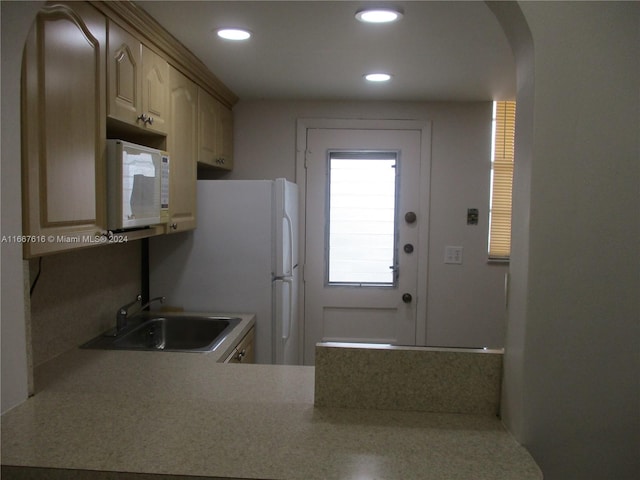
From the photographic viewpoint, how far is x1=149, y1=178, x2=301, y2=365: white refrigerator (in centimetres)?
285

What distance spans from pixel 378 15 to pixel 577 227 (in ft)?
3.79

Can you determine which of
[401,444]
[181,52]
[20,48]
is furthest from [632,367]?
[181,52]

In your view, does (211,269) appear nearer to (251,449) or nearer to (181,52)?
(181,52)

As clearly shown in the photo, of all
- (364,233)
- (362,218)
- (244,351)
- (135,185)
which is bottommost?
(244,351)

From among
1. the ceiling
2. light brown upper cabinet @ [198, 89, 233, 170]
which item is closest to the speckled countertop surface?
the ceiling

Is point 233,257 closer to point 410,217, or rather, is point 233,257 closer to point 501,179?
point 410,217

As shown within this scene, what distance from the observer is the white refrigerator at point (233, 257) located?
2.85 metres

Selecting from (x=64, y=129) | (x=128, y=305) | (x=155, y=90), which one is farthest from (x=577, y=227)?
(x=128, y=305)

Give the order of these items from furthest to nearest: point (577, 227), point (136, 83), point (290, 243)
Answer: point (290, 243) < point (136, 83) < point (577, 227)

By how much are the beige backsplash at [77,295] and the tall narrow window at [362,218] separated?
4.71 ft

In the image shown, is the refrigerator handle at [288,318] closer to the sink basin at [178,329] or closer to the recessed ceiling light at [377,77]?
the sink basin at [178,329]

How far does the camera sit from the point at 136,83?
198 cm

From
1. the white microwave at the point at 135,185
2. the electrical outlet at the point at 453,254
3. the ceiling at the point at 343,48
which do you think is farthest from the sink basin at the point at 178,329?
the electrical outlet at the point at 453,254

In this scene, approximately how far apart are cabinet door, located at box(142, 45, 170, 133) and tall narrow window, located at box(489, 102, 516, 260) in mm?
2302
